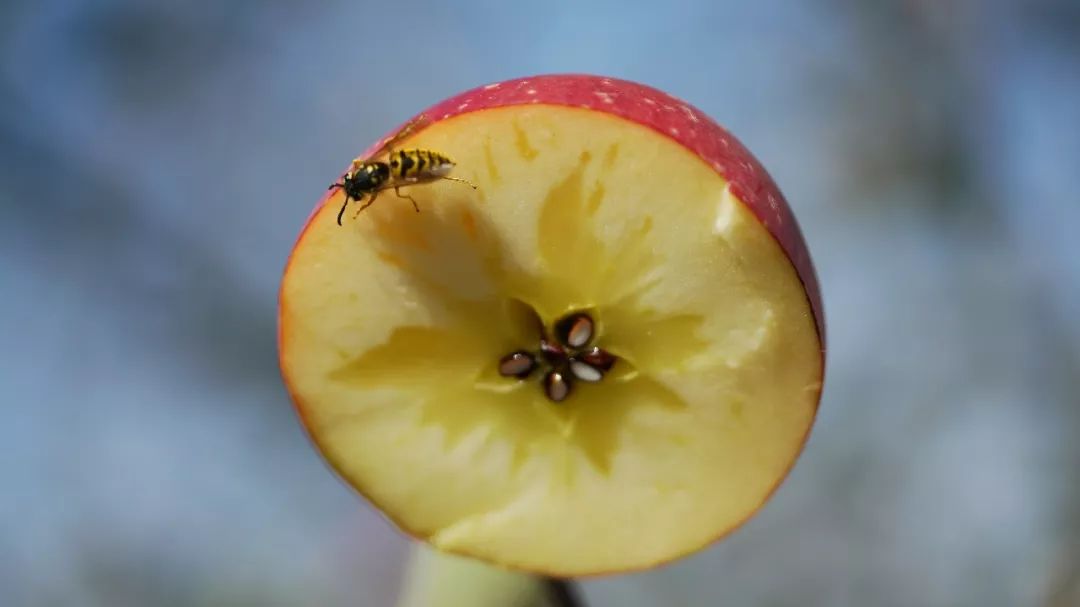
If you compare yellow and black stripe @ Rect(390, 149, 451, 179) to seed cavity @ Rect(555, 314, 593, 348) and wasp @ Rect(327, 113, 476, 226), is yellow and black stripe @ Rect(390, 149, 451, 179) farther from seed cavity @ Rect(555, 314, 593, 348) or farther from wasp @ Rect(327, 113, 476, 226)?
seed cavity @ Rect(555, 314, 593, 348)

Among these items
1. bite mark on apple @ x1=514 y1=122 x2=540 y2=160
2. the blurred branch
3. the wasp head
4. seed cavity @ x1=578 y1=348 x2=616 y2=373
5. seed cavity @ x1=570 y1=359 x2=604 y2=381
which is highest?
bite mark on apple @ x1=514 y1=122 x2=540 y2=160

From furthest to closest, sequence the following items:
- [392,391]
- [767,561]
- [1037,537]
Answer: [767,561], [1037,537], [392,391]

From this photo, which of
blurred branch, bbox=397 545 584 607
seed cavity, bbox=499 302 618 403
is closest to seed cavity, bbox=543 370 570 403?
seed cavity, bbox=499 302 618 403

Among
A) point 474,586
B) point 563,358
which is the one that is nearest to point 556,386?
point 563,358

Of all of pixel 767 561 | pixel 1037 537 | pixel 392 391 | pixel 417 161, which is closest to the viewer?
pixel 417 161

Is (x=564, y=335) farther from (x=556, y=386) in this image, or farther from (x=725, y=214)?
(x=725, y=214)

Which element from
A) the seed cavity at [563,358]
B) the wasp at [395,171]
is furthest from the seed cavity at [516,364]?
the wasp at [395,171]

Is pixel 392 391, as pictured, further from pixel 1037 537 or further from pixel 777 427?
pixel 1037 537

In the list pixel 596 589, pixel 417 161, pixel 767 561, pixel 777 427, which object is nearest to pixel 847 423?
pixel 767 561

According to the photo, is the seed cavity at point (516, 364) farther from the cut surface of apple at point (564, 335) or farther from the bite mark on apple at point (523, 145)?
the bite mark on apple at point (523, 145)

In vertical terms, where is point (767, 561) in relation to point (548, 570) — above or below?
above
